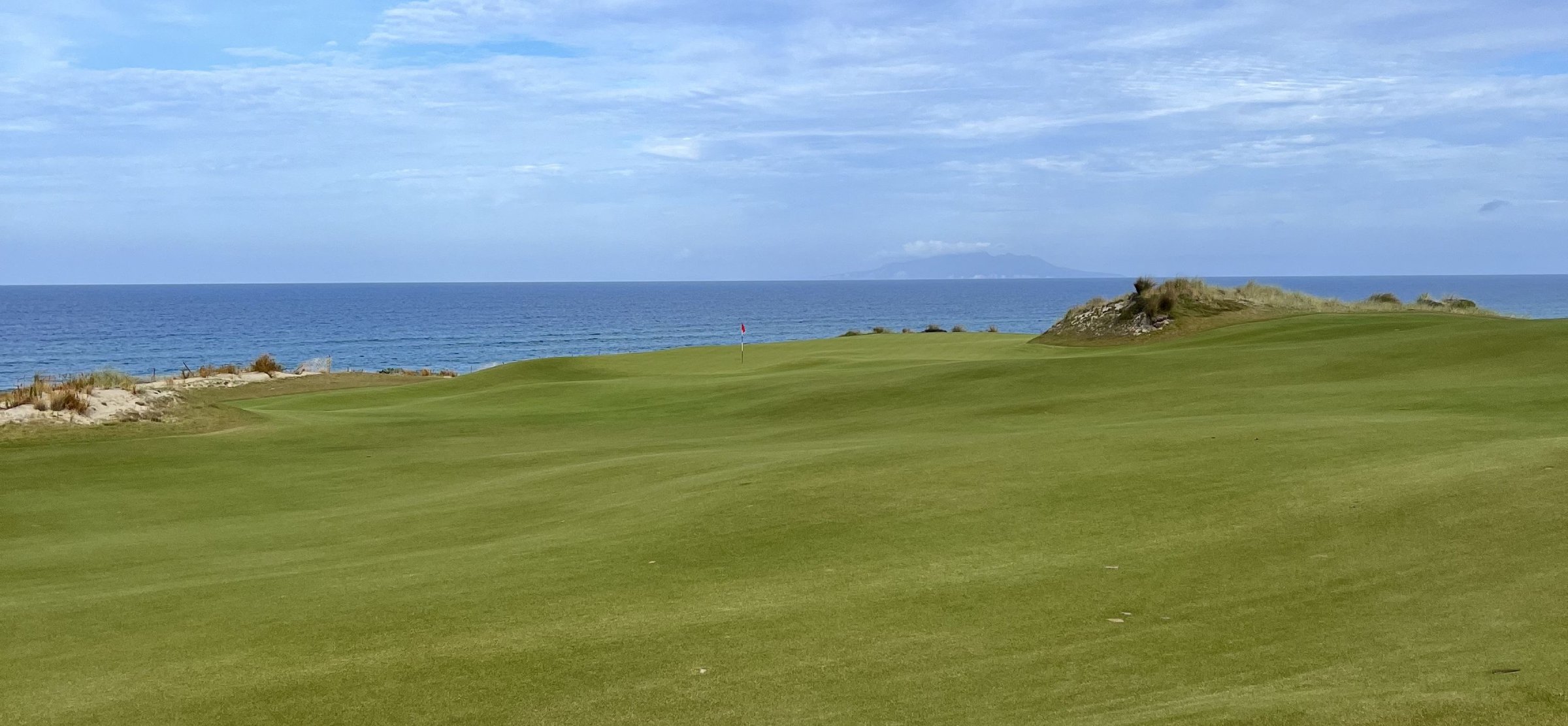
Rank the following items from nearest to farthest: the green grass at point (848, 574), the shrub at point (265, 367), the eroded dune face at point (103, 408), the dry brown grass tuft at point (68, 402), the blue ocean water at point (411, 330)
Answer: the green grass at point (848, 574)
the eroded dune face at point (103, 408)
the dry brown grass tuft at point (68, 402)
the shrub at point (265, 367)
the blue ocean water at point (411, 330)

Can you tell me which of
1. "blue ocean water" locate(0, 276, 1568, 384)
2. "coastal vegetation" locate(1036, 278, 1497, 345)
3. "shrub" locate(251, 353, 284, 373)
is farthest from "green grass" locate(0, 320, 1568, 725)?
"blue ocean water" locate(0, 276, 1568, 384)

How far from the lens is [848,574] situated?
10008 mm

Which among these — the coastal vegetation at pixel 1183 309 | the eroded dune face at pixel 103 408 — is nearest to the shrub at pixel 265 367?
the eroded dune face at pixel 103 408

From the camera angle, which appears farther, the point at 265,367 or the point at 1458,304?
the point at 265,367

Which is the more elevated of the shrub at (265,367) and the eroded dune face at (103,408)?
the eroded dune face at (103,408)

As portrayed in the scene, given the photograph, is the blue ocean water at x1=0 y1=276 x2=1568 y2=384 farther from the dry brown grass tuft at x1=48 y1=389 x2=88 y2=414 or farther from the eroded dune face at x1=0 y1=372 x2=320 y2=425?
the dry brown grass tuft at x1=48 y1=389 x2=88 y2=414

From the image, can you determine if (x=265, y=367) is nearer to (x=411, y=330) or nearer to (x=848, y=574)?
(x=848, y=574)

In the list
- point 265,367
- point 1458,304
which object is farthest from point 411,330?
point 1458,304

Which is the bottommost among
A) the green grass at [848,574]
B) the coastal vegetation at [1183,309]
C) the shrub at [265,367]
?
the shrub at [265,367]

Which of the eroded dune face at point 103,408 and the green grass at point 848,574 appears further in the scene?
the eroded dune face at point 103,408

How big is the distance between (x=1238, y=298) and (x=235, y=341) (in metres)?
95.8

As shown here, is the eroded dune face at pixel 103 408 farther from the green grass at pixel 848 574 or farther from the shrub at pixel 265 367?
the shrub at pixel 265 367

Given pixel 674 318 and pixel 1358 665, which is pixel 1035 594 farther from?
pixel 674 318

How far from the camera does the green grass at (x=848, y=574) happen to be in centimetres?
712
